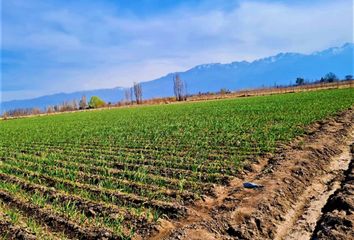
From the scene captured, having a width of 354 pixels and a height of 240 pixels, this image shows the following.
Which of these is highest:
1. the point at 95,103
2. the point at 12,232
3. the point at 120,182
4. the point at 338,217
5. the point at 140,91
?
the point at 140,91

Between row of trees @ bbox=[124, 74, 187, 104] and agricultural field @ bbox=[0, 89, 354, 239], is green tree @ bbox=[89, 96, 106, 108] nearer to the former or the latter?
row of trees @ bbox=[124, 74, 187, 104]

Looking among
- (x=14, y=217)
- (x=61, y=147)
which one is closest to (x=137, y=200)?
(x=14, y=217)

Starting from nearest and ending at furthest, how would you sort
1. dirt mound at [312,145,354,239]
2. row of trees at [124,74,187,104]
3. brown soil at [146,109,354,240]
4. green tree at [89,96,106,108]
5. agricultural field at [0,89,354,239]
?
dirt mound at [312,145,354,239] → brown soil at [146,109,354,240] → agricultural field at [0,89,354,239] → green tree at [89,96,106,108] → row of trees at [124,74,187,104]

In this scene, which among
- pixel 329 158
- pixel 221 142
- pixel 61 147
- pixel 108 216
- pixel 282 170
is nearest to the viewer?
pixel 108 216

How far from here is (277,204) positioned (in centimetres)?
727

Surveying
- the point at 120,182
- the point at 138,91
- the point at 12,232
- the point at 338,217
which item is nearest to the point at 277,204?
the point at 338,217

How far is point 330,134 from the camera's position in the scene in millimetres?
14320

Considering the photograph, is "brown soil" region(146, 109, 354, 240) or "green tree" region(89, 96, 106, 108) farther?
"green tree" region(89, 96, 106, 108)

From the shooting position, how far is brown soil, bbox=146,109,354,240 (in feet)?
20.3

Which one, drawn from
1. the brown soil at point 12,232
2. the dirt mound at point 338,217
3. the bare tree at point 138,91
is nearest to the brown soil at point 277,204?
the dirt mound at point 338,217

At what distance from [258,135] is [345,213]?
27.5 ft

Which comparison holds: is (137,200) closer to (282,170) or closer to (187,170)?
(187,170)

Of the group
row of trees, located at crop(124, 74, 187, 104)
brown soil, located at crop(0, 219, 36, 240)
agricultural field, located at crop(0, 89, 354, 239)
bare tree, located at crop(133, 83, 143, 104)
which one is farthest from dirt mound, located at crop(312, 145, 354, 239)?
bare tree, located at crop(133, 83, 143, 104)

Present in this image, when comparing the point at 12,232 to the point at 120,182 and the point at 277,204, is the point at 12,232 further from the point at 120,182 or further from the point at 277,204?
the point at 277,204
